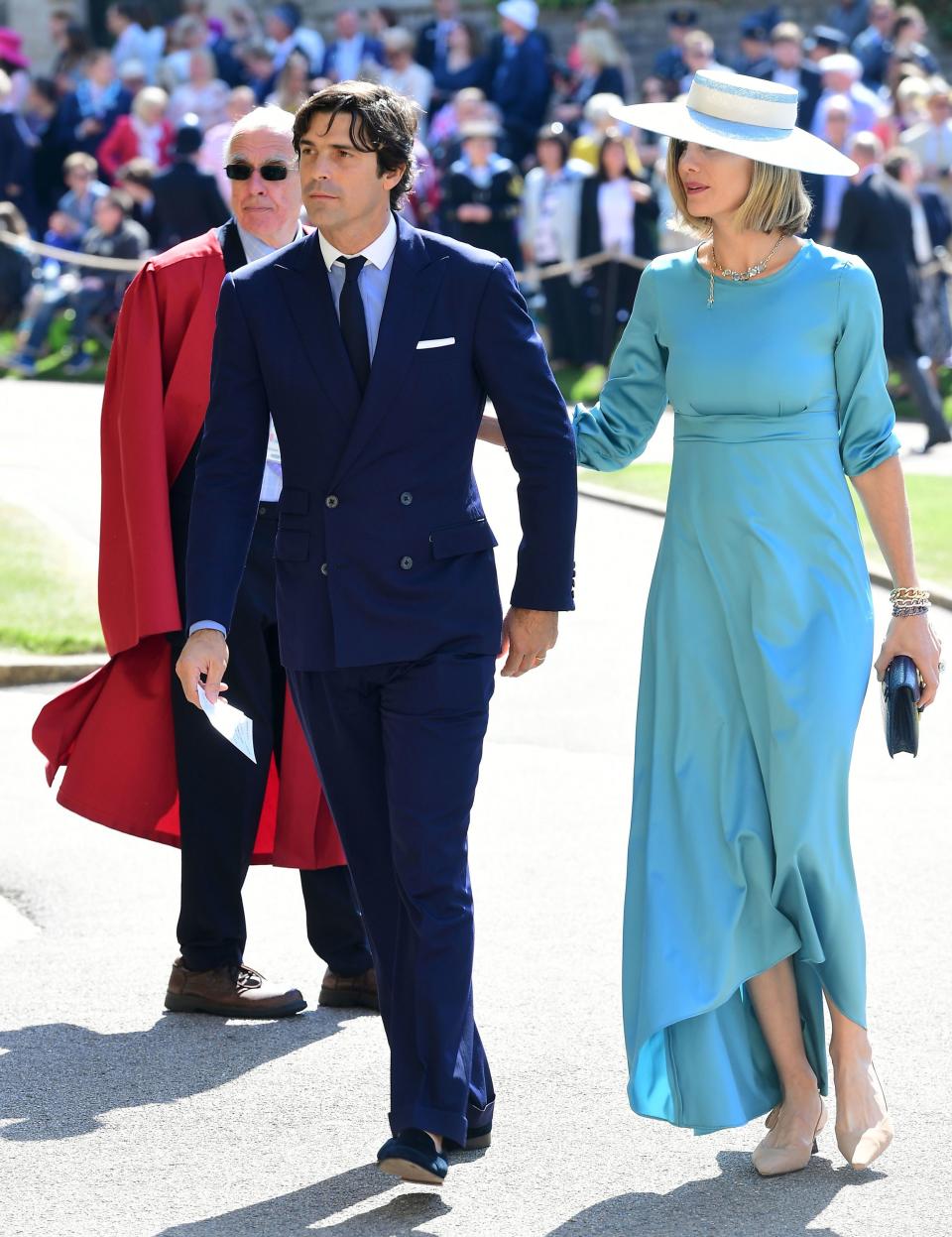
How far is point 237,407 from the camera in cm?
431

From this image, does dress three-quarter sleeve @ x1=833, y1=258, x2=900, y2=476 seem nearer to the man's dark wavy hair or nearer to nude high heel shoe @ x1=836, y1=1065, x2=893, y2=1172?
the man's dark wavy hair

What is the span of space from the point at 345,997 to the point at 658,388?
1695 millimetres

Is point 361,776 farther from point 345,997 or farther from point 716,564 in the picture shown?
point 345,997

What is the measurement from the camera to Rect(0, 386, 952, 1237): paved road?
4137mm

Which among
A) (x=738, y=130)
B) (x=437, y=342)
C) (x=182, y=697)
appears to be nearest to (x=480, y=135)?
(x=182, y=697)

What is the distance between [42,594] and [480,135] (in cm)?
924

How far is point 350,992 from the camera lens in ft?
17.6

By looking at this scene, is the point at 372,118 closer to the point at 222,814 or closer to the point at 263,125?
the point at 263,125

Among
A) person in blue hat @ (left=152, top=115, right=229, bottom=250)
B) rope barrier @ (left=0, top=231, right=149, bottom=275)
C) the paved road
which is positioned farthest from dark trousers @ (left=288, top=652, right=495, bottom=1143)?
rope barrier @ (left=0, top=231, right=149, bottom=275)

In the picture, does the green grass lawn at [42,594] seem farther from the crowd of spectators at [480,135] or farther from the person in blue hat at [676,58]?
the person in blue hat at [676,58]

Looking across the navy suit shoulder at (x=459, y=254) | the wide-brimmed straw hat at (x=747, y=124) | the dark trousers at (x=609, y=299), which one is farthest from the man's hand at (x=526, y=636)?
the dark trousers at (x=609, y=299)

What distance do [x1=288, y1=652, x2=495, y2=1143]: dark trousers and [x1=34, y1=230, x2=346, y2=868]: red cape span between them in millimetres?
1023

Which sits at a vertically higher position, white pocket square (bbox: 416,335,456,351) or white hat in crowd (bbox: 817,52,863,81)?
white pocket square (bbox: 416,335,456,351)

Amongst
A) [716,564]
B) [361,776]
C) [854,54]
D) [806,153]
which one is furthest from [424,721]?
[854,54]
